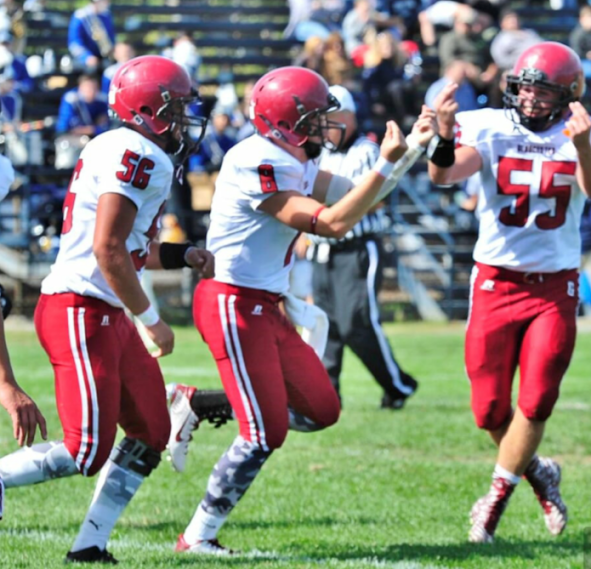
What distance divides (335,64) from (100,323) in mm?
9326

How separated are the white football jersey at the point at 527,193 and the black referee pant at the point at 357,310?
10.0 ft

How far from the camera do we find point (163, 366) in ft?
33.8

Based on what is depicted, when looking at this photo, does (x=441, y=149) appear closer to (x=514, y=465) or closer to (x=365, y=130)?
(x=514, y=465)

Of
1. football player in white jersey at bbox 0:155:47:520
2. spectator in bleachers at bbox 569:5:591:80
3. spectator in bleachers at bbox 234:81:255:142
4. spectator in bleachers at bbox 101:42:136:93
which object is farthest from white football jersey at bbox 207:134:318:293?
spectator in bleachers at bbox 569:5:591:80

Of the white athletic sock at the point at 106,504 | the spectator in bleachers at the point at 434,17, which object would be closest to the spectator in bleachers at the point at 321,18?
the spectator in bleachers at the point at 434,17

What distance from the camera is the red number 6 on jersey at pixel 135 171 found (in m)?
4.18

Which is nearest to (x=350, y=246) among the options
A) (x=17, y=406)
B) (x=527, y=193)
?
(x=527, y=193)

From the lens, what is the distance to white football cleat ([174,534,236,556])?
4504 mm

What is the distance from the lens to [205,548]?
452cm

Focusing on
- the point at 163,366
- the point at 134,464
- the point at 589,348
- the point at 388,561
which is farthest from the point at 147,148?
the point at 589,348

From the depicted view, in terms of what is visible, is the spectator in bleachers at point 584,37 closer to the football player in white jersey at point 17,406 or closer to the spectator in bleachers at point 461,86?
the spectator in bleachers at point 461,86

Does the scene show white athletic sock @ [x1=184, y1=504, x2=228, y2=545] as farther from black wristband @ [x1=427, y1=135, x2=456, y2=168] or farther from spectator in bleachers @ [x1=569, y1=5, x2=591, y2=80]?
spectator in bleachers @ [x1=569, y1=5, x2=591, y2=80]

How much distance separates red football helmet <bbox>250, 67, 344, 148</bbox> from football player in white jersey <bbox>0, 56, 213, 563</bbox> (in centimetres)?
28

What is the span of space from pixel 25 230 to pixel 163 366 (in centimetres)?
464
